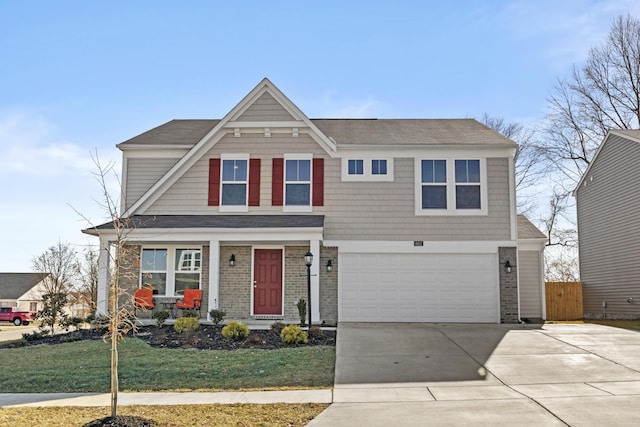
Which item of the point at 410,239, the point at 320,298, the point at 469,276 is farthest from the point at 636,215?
the point at 320,298

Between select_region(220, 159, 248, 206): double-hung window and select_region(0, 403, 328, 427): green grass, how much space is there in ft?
32.2

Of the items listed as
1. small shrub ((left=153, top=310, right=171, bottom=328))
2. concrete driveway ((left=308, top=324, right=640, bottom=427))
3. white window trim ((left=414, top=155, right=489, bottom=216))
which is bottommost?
concrete driveway ((left=308, top=324, right=640, bottom=427))

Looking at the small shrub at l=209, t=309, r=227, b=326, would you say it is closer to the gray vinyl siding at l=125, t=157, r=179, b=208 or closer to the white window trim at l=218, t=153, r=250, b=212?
the white window trim at l=218, t=153, r=250, b=212

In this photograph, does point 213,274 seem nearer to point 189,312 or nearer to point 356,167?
point 189,312

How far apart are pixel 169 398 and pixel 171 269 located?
880cm

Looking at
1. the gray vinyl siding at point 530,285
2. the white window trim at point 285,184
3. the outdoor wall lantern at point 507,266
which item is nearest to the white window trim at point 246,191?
the white window trim at point 285,184

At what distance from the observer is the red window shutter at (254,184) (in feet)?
59.0

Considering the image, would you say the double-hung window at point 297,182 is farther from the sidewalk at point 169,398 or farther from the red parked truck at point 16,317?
the red parked truck at point 16,317

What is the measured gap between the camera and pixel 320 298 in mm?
17406

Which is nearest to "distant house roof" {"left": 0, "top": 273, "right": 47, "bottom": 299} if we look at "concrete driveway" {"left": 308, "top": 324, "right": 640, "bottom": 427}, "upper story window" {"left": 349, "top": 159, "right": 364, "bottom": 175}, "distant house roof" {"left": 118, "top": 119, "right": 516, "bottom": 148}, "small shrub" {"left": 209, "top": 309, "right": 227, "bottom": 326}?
"distant house roof" {"left": 118, "top": 119, "right": 516, "bottom": 148}

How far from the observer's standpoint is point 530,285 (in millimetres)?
19453

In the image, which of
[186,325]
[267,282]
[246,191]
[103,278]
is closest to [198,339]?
[186,325]

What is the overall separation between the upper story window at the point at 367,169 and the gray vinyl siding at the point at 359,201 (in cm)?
16

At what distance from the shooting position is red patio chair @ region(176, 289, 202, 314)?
17109mm
